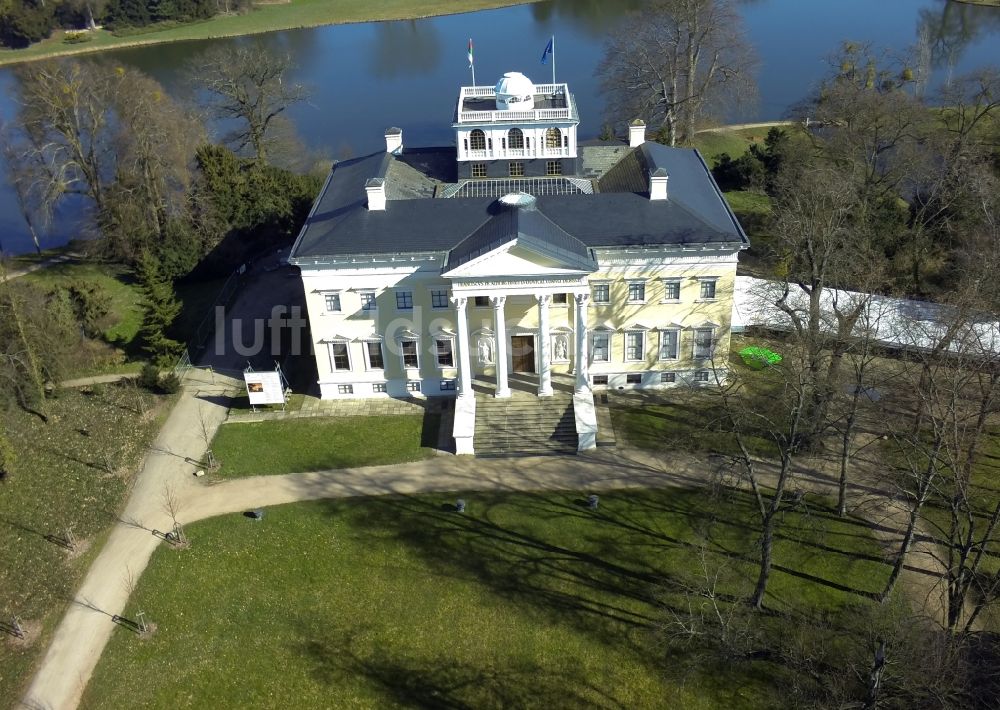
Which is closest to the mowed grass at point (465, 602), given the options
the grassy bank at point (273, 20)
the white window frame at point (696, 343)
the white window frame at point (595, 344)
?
the white window frame at point (595, 344)

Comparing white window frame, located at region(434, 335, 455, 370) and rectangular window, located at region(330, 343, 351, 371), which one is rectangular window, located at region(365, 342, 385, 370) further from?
white window frame, located at region(434, 335, 455, 370)

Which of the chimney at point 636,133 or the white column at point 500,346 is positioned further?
the chimney at point 636,133

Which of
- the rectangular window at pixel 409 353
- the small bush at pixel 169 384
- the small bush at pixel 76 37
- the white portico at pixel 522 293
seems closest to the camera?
the white portico at pixel 522 293

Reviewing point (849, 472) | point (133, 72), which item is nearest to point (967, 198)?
point (849, 472)

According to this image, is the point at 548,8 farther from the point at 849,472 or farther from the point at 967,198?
the point at 849,472

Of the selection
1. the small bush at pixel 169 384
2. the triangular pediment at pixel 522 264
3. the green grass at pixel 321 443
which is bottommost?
the green grass at pixel 321 443

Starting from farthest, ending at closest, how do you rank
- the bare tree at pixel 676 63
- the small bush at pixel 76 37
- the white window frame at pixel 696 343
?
the small bush at pixel 76 37 → the bare tree at pixel 676 63 → the white window frame at pixel 696 343

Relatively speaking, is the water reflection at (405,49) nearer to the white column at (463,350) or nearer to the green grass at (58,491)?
the green grass at (58,491)
